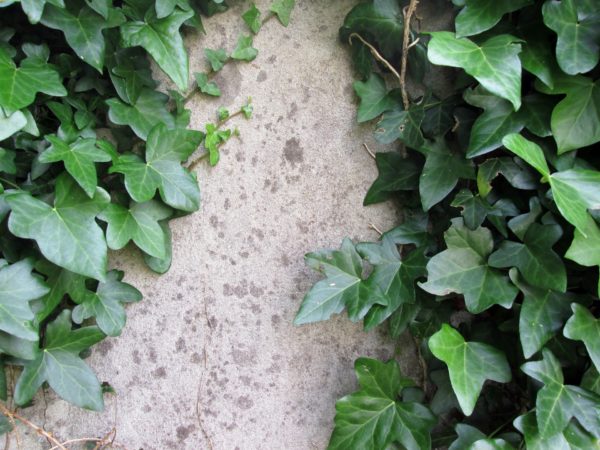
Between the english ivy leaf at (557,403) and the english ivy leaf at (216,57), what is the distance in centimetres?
92

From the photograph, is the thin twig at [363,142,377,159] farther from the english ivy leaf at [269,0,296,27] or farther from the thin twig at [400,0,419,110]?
the english ivy leaf at [269,0,296,27]

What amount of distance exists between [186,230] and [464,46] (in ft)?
2.36

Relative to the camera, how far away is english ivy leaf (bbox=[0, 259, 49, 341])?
3.54ft

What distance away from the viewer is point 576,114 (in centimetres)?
110

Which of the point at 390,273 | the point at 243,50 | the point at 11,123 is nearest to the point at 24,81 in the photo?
the point at 11,123

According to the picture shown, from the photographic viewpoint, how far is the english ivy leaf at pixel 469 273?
1.14m

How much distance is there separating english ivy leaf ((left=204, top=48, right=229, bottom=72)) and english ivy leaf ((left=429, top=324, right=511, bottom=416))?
0.77m

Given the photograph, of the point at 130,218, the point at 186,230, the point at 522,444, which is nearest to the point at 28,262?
the point at 130,218

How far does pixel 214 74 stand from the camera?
134 cm

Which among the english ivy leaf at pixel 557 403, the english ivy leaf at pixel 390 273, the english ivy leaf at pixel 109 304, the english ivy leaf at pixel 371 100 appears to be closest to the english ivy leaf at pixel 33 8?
the english ivy leaf at pixel 109 304

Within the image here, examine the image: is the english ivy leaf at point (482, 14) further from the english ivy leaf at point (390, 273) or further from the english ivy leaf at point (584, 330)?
the english ivy leaf at point (584, 330)

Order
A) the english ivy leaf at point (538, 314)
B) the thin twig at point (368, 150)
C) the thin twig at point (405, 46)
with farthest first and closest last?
the thin twig at point (368, 150) < the thin twig at point (405, 46) < the english ivy leaf at point (538, 314)

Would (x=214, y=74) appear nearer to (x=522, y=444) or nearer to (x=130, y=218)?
(x=130, y=218)

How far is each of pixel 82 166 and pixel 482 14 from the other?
83cm
